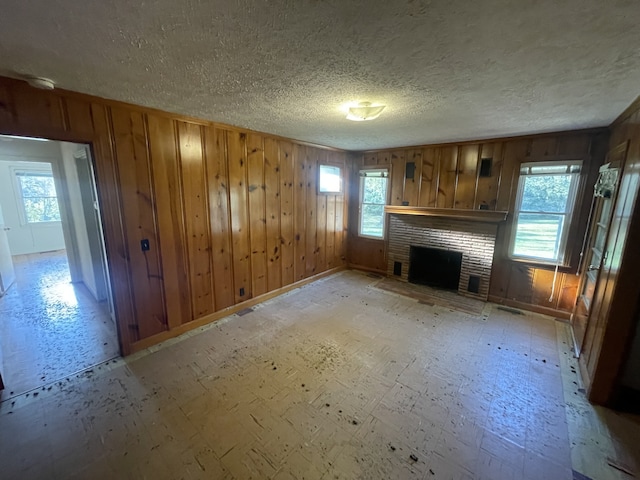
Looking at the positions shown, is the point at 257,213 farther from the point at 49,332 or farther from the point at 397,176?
the point at 49,332

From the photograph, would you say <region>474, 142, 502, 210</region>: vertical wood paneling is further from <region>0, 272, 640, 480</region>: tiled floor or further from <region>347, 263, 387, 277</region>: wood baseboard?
<region>347, 263, 387, 277</region>: wood baseboard

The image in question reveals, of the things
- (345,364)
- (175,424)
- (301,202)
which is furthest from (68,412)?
(301,202)

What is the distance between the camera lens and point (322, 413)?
6.42 ft

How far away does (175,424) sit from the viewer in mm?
1856

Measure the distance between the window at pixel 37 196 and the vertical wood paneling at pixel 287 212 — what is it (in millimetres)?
6405

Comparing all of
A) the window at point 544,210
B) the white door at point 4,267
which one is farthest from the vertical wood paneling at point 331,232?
the white door at point 4,267

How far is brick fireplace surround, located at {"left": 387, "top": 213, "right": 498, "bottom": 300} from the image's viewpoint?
12.9 feet

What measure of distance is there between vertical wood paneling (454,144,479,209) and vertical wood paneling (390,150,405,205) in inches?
36.1

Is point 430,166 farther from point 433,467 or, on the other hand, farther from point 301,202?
point 433,467

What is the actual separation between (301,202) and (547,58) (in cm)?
332

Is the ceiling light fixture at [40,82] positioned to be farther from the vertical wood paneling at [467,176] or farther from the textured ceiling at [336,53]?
the vertical wood paneling at [467,176]

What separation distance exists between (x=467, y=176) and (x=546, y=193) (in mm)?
987

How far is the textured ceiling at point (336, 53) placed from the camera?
1.12 metres

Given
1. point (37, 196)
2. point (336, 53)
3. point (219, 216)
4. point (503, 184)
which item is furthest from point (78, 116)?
point (37, 196)
